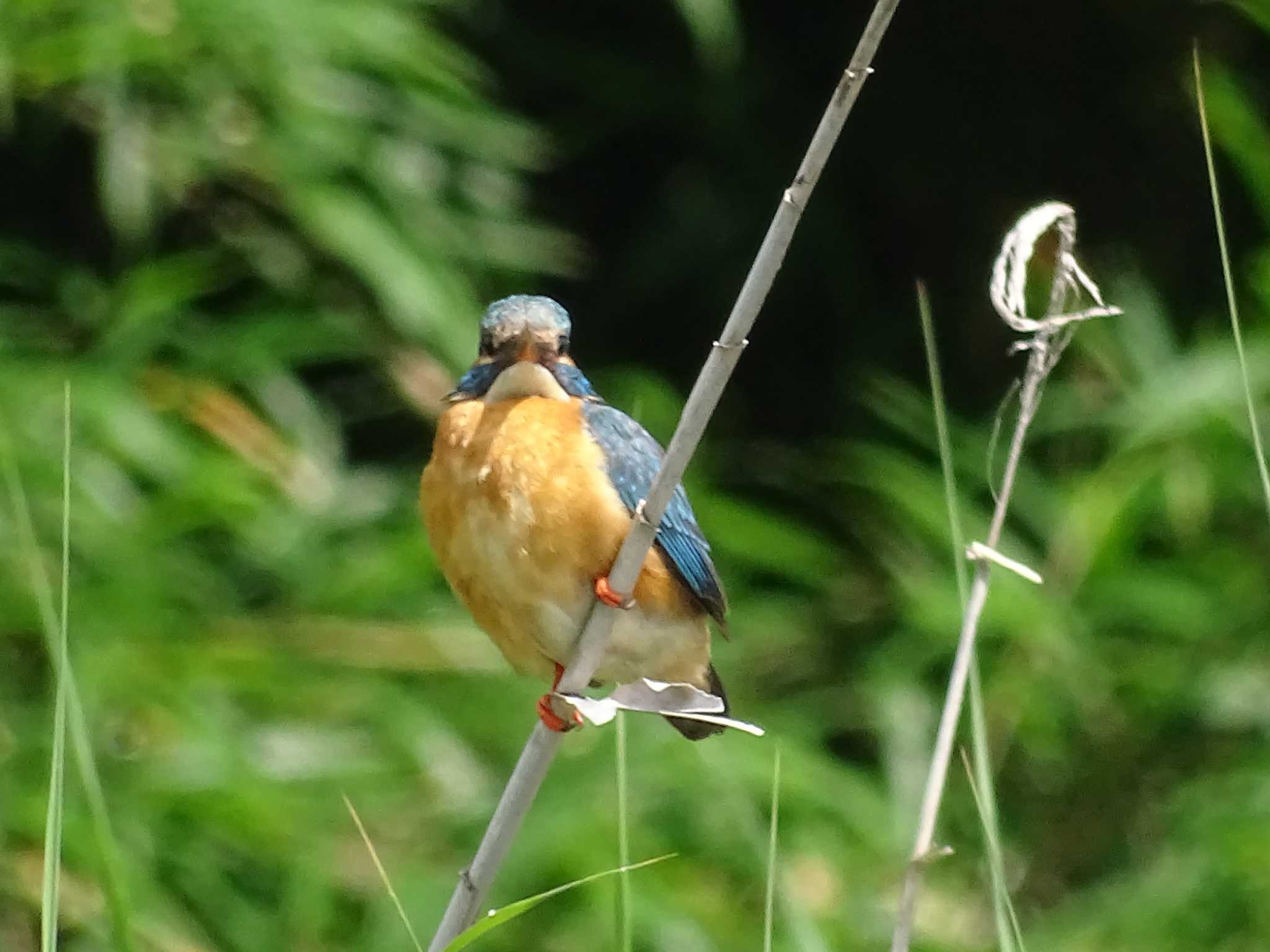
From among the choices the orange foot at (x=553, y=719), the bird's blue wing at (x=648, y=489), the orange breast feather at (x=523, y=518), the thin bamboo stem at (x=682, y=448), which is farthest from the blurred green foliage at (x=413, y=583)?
the thin bamboo stem at (x=682, y=448)

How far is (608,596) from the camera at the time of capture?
157 cm

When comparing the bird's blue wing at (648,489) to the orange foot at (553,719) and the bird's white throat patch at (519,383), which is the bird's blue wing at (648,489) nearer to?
the bird's white throat patch at (519,383)

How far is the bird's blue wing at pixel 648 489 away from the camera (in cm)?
202

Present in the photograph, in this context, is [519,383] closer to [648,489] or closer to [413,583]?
[648,489]

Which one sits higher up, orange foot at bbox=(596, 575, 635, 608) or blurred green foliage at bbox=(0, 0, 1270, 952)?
orange foot at bbox=(596, 575, 635, 608)

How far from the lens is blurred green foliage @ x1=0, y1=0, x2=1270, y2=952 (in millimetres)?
2758

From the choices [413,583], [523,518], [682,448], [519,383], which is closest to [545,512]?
[523,518]

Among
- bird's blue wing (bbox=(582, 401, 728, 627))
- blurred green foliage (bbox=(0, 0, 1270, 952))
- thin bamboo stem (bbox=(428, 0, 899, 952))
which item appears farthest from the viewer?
blurred green foliage (bbox=(0, 0, 1270, 952))

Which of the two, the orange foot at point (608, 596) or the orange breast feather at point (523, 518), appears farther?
the orange breast feather at point (523, 518)

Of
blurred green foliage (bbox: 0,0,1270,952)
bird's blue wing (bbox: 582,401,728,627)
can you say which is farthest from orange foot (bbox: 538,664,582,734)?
blurred green foliage (bbox: 0,0,1270,952)

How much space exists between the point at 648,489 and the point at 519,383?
183 mm

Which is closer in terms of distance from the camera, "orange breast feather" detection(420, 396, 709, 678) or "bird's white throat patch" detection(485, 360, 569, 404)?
"orange breast feather" detection(420, 396, 709, 678)

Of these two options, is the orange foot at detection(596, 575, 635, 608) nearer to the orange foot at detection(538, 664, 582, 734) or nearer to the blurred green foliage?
the orange foot at detection(538, 664, 582, 734)

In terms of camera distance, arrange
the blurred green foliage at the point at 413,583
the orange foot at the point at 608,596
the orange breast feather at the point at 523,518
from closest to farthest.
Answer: the orange foot at the point at 608,596 → the orange breast feather at the point at 523,518 → the blurred green foliage at the point at 413,583
